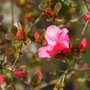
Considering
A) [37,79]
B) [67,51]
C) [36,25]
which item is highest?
[36,25]

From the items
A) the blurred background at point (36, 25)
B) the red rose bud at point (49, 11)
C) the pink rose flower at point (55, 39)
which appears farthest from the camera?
the blurred background at point (36, 25)

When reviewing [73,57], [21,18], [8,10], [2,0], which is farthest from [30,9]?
[73,57]

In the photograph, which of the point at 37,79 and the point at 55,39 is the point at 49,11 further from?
the point at 37,79

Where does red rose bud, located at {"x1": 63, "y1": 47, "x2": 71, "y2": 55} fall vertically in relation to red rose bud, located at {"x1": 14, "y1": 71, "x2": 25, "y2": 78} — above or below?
above

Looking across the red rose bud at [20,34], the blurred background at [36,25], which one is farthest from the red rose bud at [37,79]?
the red rose bud at [20,34]

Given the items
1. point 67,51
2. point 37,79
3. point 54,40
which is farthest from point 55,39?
point 37,79

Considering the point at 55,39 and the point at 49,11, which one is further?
the point at 49,11

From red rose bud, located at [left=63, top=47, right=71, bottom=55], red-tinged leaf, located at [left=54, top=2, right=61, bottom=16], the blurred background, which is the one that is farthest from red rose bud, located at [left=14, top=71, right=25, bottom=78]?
red-tinged leaf, located at [left=54, top=2, right=61, bottom=16]

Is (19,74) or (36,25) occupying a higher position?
(36,25)

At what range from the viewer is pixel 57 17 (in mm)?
817

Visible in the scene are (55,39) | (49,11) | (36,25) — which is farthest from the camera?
(36,25)

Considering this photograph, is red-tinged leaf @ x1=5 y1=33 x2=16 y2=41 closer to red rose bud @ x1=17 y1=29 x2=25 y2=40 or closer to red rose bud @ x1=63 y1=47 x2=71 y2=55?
red rose bud @ x1=17 y1=29 x2=25 y2=40

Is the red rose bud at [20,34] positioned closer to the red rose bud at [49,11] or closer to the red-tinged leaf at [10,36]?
the red-tinged leaf at [10,36]

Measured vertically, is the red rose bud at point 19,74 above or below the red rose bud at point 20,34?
below
